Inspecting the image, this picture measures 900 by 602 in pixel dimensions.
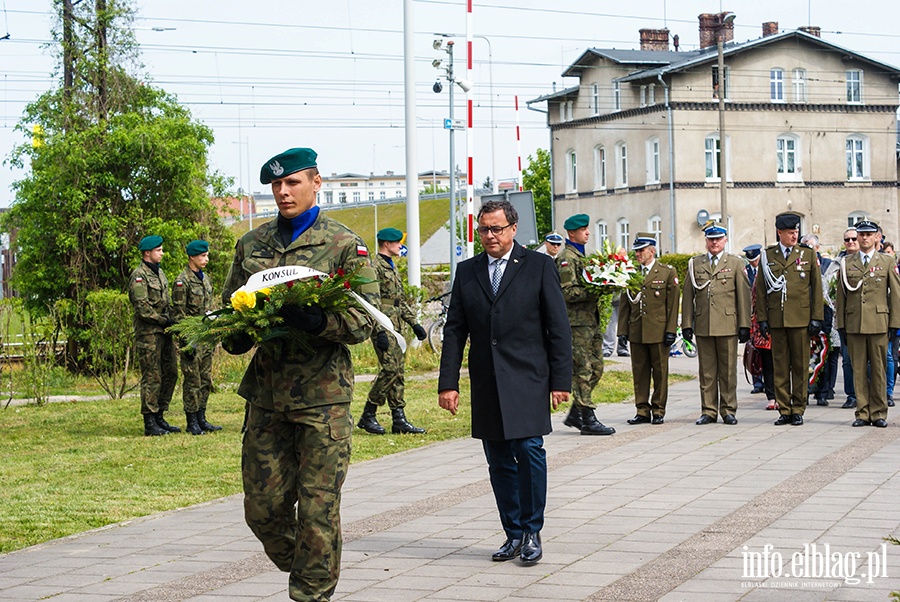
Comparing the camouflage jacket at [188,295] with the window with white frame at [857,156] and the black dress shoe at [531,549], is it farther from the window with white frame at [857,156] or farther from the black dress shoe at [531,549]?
the window with white frame at [857,156]

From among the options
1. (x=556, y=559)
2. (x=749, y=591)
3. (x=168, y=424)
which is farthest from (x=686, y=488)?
(x=168, y=424)

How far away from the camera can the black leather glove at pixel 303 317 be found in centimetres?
514

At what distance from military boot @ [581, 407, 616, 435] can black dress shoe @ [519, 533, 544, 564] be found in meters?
5.74

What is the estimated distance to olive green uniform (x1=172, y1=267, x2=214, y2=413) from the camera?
525 inches

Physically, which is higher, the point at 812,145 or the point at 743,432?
the point at 812,145

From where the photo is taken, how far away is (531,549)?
681 cm

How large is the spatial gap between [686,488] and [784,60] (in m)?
54.9

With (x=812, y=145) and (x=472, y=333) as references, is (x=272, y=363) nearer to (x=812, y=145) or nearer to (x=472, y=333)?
(x=472, y=333)

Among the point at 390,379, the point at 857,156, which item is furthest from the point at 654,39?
the point at 390,379

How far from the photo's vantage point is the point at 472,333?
7.27m

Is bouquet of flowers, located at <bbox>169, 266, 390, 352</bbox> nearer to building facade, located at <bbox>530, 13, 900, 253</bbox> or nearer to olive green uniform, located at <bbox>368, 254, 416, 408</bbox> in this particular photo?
olive green uniform, located at <bbox>368, 254, 416, 408</bbox>

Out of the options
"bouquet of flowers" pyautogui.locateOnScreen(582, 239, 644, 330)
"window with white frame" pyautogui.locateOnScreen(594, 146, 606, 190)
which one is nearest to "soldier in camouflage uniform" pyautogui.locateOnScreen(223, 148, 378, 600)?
"bouquet of flowers" pyautogui.locateOnScreen(582, 239, 644, 330)

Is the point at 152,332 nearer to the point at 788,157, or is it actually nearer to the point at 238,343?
the point at 238,343

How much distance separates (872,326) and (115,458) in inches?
305
